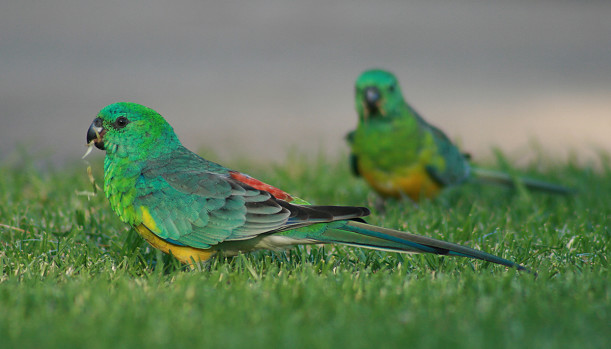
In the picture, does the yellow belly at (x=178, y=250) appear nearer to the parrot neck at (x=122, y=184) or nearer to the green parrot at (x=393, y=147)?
the parrot neck at (x=122, y=184)

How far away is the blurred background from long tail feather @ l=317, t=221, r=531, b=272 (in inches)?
119

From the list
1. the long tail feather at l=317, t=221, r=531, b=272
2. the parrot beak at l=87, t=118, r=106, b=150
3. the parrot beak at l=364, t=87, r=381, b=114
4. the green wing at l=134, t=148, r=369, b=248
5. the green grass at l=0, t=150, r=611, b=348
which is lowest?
the green grass at l=0, t=150, r=611, b=348

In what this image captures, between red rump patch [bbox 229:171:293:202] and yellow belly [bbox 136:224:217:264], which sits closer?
yellow belly [bbox 136:224:217:264]

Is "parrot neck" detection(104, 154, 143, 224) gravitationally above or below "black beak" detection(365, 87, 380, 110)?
below

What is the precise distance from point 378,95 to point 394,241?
1.93 meters

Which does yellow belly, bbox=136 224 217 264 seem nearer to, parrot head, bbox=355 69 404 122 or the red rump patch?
the red rump patch

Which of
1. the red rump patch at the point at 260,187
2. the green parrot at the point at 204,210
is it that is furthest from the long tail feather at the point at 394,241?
the red rump patch at the point at 260,187

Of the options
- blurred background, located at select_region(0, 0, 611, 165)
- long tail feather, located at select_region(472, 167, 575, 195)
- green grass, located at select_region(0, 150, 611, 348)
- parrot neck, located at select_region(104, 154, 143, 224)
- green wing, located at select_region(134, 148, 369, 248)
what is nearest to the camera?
green grass, located at select_region(0, 150, 611, 348)

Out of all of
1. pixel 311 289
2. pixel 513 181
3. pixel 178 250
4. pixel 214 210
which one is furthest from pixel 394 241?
pixel 513 181

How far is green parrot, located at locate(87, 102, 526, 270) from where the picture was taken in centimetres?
315

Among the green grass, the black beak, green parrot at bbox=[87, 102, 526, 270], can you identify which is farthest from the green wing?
the black beak

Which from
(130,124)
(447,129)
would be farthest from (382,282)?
(447,129)

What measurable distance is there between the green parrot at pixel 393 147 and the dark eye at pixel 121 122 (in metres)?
1.92

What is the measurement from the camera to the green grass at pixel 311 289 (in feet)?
7.85
